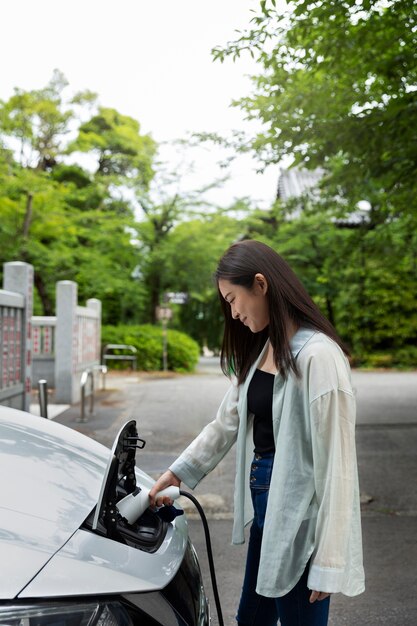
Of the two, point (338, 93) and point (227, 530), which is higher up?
point (338, 93)

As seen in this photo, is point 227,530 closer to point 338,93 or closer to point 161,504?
point 161,504

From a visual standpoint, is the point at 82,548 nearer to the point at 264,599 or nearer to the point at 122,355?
the point at 264,599

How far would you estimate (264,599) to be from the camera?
2219mm

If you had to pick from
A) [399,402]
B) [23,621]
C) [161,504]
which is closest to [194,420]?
[399,402]

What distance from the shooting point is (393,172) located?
8203mm

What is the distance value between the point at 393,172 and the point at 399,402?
211 inches

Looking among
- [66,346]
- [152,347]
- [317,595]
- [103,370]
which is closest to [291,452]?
[317,595]

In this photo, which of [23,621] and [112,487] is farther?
[112,487]

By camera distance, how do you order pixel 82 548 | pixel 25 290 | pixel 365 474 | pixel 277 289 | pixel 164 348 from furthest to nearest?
pixel 164 348 → pixel 25 290 → pixel 365 474 → pixel 277 289 → pixel 82 548

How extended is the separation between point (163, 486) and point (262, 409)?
412mm

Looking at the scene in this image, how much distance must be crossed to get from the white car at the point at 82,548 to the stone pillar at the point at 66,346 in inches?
404

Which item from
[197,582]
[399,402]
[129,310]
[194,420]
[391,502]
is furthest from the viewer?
[129,310]

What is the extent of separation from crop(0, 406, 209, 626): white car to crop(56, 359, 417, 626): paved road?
5.27 ft

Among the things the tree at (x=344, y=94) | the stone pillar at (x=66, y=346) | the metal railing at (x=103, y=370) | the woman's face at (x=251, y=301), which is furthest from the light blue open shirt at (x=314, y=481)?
the metal railing at (x=103, y=370)
